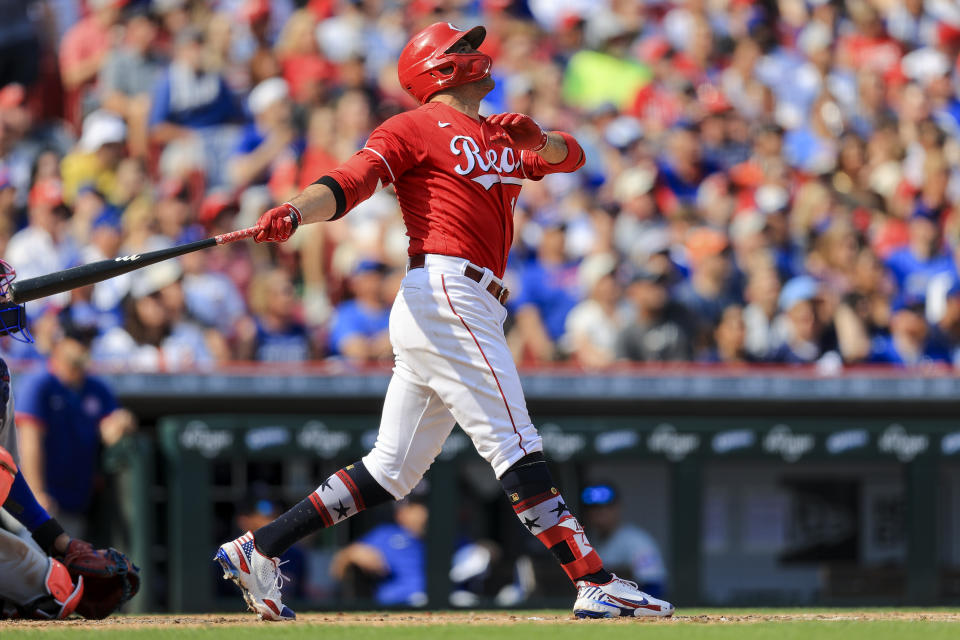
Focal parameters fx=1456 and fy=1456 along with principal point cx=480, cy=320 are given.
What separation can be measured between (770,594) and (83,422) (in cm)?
333

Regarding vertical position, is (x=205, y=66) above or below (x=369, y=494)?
above

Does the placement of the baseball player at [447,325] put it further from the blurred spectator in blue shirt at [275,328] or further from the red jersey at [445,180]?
the blurred spectator in blue shirt at [275,328]

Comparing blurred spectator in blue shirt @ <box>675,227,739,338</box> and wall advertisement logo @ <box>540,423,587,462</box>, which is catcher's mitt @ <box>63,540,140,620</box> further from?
blurred spectator in blue shirt @ <box>675,227,739,338</box>

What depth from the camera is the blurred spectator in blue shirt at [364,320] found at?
7496 mm

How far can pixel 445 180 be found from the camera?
4.47 m

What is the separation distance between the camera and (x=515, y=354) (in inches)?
305

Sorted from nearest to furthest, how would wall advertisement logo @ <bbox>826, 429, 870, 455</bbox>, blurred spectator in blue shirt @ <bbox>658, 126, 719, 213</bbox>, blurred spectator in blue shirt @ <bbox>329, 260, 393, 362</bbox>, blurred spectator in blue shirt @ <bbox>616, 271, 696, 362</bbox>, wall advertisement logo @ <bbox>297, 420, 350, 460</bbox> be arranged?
1. wall advertisement logo @ <bbox>297, 420, 350, 460</bbox>
2. wall advertisement logo @ <bbox>826, 429, 870, 455</bbox>
3. blurred spectator in blue shirt @ <bbox>329, 260, 393, 362</bbox>
4. blurred spectator in blue shirt @ <bbox>616, 271, 696, 362</bbox>
5. blurred spectator in blue shirt @ <bbox>658, 126, 719, 213</bbox>

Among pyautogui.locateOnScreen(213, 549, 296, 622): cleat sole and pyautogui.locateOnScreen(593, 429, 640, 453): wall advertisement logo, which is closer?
pyautogui.locateOnScreen(213, 549, 296, 622): cleat sole

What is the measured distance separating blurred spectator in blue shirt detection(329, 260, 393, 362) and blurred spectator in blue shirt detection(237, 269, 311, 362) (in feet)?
0.63

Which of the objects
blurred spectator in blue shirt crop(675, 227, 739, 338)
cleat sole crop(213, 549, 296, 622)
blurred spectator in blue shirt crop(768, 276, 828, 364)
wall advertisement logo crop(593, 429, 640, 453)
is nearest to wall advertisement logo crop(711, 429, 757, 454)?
wall advertisement logo crop(593, 429, 640, 453)

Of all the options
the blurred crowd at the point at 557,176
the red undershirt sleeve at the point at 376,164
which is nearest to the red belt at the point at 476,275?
the red undershirt sleeve at the point at 376,164

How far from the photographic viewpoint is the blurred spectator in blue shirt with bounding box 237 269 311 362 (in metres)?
7.56

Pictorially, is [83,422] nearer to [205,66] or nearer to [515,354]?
[515,354]

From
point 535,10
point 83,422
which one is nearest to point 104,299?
point 83,422
